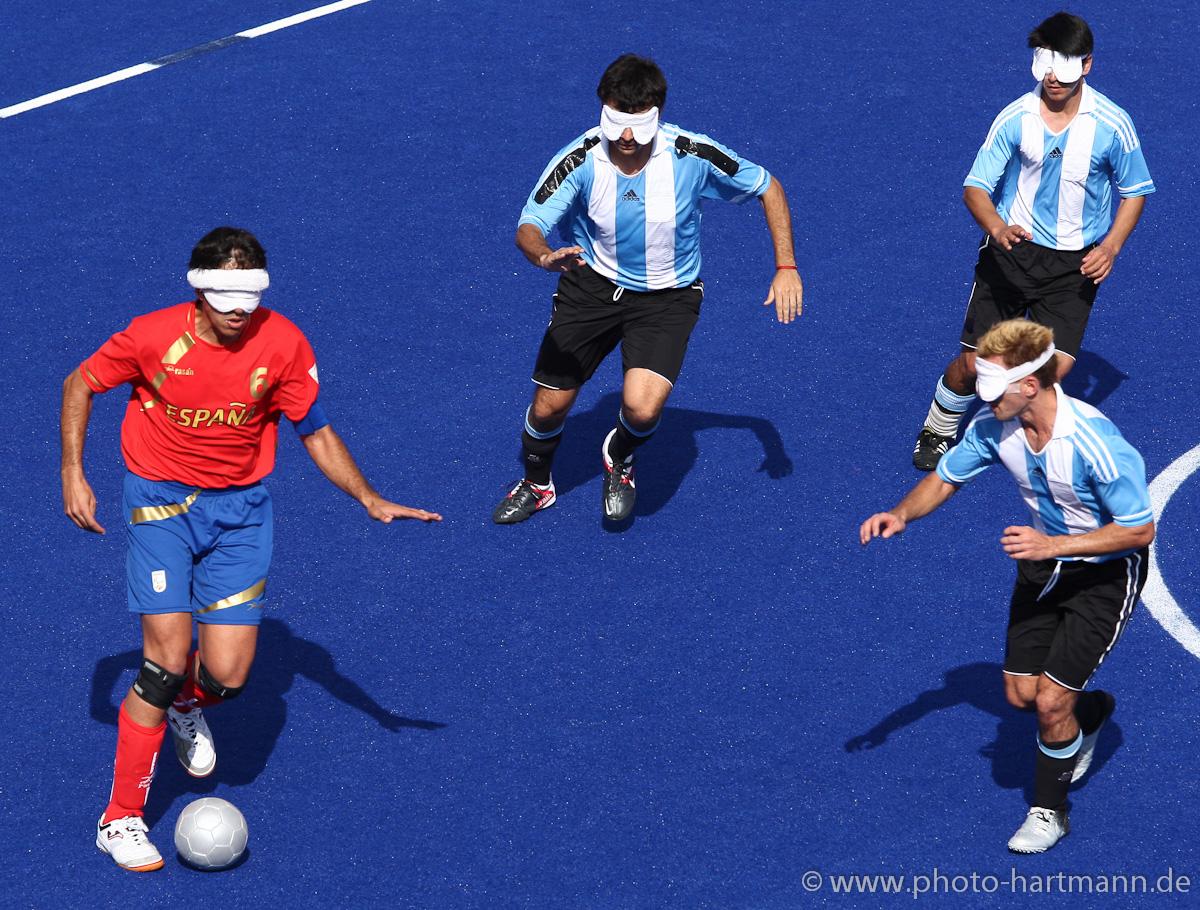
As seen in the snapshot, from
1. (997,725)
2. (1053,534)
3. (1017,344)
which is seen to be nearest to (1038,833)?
(997,725)

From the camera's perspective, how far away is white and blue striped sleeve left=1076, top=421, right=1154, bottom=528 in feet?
24.0

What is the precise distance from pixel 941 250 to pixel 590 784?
6042mm

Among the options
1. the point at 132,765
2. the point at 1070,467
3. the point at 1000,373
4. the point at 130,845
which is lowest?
the point at 130,845

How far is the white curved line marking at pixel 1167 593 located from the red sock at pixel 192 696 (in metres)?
4.92

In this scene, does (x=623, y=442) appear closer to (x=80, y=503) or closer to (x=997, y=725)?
(x=997, y=725)

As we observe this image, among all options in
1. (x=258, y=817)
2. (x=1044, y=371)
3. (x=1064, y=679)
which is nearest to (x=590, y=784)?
(x=258, y=817)

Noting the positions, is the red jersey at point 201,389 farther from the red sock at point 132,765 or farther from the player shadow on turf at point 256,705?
the player shadow on turf at point 256,705

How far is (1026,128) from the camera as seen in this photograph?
10.1m

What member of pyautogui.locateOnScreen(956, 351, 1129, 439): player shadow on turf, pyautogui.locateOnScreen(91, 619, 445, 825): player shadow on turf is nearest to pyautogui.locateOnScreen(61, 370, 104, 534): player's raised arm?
pyautogui.locateOnScreen(91, 619, 445, 825): player shadow on turf

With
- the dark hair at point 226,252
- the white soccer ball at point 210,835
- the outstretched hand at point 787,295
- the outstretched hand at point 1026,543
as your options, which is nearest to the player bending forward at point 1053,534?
Answer: the outstretched hand at point 1026,543

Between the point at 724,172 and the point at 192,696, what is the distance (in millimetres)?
4185

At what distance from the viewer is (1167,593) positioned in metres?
9.70

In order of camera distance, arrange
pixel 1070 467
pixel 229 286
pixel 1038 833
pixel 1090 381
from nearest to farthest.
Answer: pixel 1070 467 < pixel 229 286 < pixel 1038 833 < pixel 1090 381

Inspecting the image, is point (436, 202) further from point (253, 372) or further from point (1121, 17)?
point (1121, 17)
